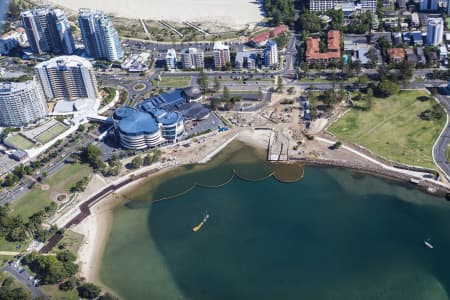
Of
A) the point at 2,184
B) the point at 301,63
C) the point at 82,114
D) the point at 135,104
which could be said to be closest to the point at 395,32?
Answer: the point at 301,63

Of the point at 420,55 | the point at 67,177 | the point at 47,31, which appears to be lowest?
the point at 67,177

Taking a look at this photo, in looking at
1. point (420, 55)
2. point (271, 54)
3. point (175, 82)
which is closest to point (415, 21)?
point (420, 55)

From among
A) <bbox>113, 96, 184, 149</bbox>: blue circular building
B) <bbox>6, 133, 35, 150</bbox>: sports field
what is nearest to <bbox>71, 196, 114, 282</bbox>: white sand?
<bbox>113, 96, 184, 149</bbox>: blue circular building

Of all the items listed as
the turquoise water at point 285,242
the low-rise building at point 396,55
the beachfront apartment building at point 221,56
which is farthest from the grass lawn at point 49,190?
the low-rise building at point 396,55

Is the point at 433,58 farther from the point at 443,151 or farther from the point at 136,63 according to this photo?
the point at 136,63

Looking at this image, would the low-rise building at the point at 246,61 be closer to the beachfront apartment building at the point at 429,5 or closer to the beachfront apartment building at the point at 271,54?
the beachfront apartment building at the point at 271,54

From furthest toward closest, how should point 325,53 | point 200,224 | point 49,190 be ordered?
point 325,53 < point 49,190 < point 200,224
